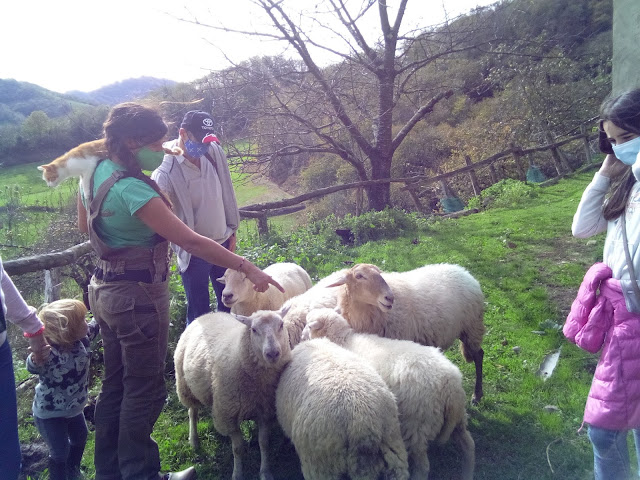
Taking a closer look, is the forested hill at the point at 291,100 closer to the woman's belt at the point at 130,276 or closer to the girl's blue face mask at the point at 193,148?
the girl's blue face mask at the point at 193,148

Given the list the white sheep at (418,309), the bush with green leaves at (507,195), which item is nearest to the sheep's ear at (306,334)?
the white sheep at (418,309)

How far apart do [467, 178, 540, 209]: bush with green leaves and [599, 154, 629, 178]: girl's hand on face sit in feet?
32.7

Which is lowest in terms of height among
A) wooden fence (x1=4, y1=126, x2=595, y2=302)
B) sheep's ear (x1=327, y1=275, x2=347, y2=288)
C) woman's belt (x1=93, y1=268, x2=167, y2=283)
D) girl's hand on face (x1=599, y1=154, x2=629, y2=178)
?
sheep's ear (x1=327, y1=275, x2=347, y2=288)

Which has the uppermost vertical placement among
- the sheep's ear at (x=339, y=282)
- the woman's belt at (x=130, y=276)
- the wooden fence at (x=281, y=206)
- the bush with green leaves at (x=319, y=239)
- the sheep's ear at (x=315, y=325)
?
the woman's belt at (x=130, y=276)

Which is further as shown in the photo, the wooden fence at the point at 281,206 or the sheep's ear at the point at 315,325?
the wooden fence at the point at 281,206

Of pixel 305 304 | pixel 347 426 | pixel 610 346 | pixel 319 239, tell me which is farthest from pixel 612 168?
pixel 319 239

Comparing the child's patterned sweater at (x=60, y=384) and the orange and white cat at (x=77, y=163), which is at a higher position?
the orange and white cat at (x=77, y=163)

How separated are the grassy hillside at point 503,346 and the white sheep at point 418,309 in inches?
6.5

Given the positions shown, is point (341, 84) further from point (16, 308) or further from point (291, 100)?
point (16, 308)

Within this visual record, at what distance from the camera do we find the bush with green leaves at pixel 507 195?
1196cm

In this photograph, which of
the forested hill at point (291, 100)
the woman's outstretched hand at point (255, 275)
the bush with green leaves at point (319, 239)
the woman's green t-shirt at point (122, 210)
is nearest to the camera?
the woman's green t-shirt at point (122, 210)

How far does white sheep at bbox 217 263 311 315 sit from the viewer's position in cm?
419

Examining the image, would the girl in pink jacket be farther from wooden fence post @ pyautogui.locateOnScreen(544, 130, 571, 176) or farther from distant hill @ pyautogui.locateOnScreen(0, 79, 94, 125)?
wooden fence post @ pyautogui.locateOnScreen(544, 130, 571, 176)

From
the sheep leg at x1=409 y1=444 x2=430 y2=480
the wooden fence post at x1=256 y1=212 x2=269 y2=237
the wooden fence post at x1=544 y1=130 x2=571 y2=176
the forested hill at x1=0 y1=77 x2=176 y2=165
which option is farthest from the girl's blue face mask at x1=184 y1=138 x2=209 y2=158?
the wooden fence post at x1=544 y1=130 x2=571 y2=176
